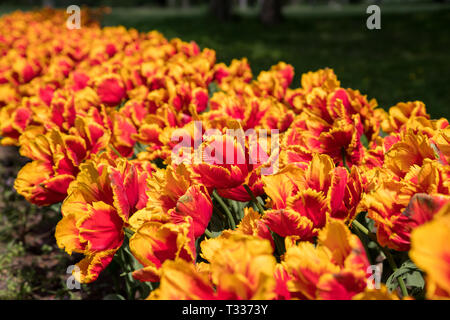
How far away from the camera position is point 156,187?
124 centimetres

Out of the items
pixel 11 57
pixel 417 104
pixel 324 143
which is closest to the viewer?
pixel 324 143

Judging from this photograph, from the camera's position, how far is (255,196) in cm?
132

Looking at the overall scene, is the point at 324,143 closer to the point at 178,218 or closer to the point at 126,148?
the point at 178,218

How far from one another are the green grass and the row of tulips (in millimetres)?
3999

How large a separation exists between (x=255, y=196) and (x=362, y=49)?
1014 cm

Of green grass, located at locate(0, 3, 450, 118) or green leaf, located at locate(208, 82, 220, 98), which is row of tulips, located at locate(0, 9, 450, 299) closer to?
green leaf, located at locate(208, 82, 220, 98)

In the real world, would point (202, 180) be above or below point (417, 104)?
below

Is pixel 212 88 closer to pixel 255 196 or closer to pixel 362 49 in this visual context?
pixel 255 196

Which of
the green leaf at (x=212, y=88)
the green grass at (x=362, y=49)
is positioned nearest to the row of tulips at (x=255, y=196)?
the green leaf at (x=212, y=88)

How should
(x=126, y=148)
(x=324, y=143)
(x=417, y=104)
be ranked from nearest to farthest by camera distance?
(x=324, y=143) → (x=417, y=104) → (x=126, y=148)

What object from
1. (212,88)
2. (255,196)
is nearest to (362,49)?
(212,88)

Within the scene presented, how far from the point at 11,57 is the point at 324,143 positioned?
363 centimetres

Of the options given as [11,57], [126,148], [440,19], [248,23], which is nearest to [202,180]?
[126,148]
